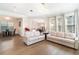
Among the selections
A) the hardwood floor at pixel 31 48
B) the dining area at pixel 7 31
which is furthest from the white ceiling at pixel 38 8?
the hardwood floor at pixel 31 48

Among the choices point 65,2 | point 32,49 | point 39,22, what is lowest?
point 32,49

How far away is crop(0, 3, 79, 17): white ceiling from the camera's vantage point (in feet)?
6.41

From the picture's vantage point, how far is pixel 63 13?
203cm

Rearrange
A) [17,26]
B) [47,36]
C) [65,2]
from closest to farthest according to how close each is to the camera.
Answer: [65,2]
[17,26]
[47,36]

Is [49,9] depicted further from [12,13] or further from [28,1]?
[12,13]

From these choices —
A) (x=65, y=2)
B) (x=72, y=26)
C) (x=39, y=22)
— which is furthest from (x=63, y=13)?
(x=39, y=22)

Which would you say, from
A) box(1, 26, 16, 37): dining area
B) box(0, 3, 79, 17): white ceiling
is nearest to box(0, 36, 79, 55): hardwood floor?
box(1, 26, 16, 37): dining area

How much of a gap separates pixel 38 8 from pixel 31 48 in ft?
3.98

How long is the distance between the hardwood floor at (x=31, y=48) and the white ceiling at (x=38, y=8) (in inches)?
32.9

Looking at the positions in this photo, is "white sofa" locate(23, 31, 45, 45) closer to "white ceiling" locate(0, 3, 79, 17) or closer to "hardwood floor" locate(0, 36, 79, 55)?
"hardwood floor" locate(0, 36, 79, 55)

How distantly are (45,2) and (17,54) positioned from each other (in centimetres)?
168

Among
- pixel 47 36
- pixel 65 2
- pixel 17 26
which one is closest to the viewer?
pixel 65 2

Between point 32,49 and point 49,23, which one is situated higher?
point 49,23

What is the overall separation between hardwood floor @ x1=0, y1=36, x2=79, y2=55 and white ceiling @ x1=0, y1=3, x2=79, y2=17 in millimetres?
837
